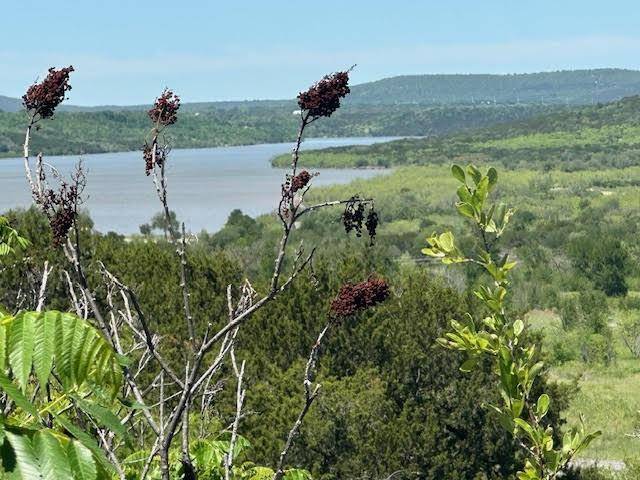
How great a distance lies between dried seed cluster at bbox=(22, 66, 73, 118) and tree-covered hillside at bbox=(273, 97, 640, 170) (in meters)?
154

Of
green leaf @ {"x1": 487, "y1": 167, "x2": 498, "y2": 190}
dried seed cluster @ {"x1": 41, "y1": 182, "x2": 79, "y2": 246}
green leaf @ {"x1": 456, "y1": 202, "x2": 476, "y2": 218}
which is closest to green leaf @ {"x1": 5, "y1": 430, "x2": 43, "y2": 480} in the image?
dried seed cluster @ {"x1": 41, "y1": 182, "x2": 79, "y2": 246}

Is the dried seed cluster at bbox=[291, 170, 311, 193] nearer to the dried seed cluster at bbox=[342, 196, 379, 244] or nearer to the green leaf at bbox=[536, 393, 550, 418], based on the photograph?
the dried seed cluster at bbox=[342, 196, 379, 244]

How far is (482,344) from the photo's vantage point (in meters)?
3.12

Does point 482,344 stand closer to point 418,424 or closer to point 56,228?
point 56,228

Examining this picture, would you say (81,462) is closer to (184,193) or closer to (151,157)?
(151,157)

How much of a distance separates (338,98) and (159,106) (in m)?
0.71

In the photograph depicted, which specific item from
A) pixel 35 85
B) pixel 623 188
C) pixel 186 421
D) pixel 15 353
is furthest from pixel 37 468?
pixel 623 188

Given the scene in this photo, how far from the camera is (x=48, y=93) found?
11.4 ft

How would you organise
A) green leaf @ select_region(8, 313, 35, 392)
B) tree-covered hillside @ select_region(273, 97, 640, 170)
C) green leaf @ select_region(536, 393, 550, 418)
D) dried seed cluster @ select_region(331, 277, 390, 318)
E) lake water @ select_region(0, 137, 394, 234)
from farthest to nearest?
1. tree-covered hillside @ select_region(273, 97, 640, 170)
2. lake water @ select_region(0, 137, 394, 234)
3. dried seed cluster @ select_region(331, 277, 390, 318)
4. green leaf @ select_region(536, 393, 550, 418)
5. green leaf @ select_region(8, 313, 35, 392)

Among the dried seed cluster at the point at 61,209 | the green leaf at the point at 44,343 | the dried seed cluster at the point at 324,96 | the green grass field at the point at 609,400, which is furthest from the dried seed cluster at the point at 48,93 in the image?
the green grass field at the point at 609,400

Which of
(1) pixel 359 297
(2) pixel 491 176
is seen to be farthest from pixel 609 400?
(2) pixel 491 176

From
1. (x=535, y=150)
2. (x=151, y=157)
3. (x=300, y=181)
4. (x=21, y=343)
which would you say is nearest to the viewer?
(x=21, y=343)

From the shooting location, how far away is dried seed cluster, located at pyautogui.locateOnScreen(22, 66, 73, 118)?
136 inches

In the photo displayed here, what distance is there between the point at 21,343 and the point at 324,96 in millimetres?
1386
